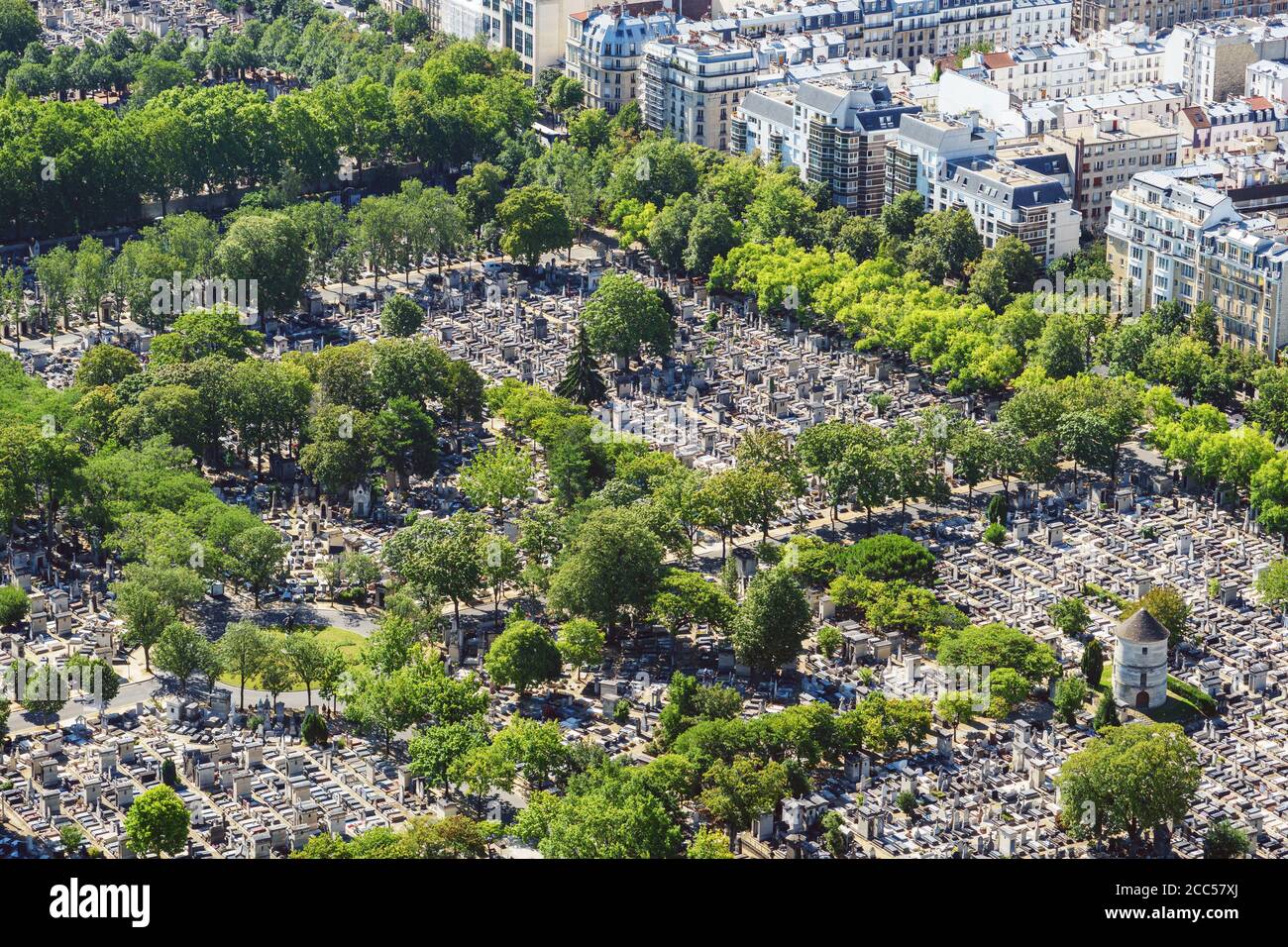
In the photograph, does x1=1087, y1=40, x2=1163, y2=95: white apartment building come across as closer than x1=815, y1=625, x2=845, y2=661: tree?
No

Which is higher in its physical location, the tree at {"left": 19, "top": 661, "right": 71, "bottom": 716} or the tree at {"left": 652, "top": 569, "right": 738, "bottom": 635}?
the tree at {"left": 652, "top": 569, "right": 738, "bottom": 635}

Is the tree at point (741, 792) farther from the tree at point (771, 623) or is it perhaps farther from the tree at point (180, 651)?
the tree at point (180, 651)

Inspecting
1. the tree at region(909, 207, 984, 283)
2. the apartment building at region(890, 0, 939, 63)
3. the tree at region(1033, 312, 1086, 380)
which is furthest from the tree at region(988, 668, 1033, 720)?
the apartment building at region(890, 0, 939, 63)

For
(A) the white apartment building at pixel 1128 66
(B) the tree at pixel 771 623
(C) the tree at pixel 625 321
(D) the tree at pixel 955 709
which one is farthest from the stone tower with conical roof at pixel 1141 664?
→ (A) the white apartment building at pixel 1128 66

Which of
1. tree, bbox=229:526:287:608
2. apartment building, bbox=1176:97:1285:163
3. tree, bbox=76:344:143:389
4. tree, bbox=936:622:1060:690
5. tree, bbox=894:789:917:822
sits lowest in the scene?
tree, bbox=894:789:917:822

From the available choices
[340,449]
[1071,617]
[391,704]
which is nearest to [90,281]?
[340,449]

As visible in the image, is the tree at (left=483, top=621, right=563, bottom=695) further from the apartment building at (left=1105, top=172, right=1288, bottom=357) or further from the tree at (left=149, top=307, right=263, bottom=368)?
the apartment building at (left=1105, top=172, right=1288, bottom=357)
